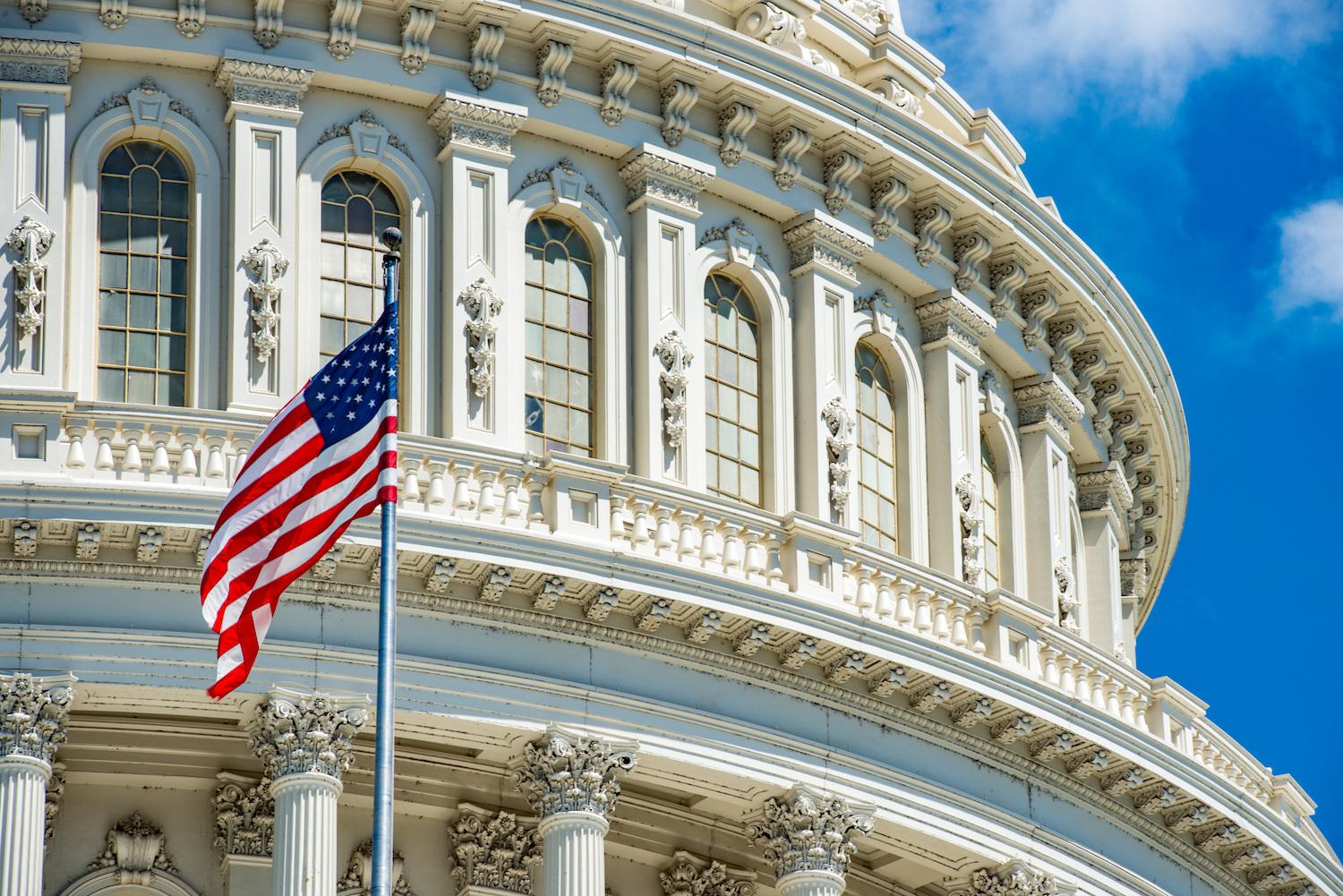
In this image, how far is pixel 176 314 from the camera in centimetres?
4941

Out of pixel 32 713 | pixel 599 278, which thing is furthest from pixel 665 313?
pixel 32 713

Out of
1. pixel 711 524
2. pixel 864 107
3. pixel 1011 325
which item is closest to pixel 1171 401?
pixel 1011 325

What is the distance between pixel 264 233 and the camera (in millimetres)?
49625

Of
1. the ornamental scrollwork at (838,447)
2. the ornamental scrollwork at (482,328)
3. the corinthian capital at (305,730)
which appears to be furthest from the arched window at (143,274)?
the ornamental scrollwork at (838,447)

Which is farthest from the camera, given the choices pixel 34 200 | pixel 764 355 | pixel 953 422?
pixel 953 422

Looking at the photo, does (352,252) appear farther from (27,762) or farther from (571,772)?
(27,762)

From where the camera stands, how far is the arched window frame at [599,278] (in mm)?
50844

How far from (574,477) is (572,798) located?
12.6ft

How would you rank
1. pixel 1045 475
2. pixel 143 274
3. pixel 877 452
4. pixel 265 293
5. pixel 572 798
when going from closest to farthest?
pixel 572 798, pixel 265 293, pixel 143 274, pixel 877 452, pixel 1045 475

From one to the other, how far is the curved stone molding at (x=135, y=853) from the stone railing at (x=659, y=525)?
13.4ft

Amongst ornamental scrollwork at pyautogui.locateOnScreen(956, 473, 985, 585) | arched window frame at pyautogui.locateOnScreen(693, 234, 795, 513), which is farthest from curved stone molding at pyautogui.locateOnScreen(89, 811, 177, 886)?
ornamental scrollwork at pyautogui.locateOnScreen(956, 473, 985, 585)

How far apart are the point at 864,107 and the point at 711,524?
806 cm

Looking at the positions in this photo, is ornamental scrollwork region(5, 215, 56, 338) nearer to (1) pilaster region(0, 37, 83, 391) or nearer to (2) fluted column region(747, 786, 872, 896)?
(1) pilaster region(0, 37, 83, 391)

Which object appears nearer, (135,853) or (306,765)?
(306,765)
